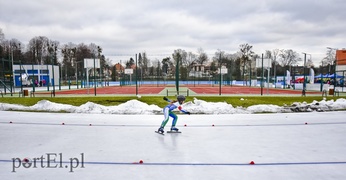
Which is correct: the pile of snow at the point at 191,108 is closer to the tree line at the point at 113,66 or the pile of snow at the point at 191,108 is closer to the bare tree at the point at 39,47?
the tree line at the point at 113,66

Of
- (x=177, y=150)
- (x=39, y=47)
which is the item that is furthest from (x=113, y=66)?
(x=177, y=150)

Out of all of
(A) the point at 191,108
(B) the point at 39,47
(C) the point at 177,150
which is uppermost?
(B) the point at 39,47

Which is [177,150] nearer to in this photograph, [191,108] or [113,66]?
[191,108]

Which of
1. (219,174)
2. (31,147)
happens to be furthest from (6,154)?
(219,174)

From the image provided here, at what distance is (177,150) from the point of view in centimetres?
497

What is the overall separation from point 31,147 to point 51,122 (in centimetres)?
325

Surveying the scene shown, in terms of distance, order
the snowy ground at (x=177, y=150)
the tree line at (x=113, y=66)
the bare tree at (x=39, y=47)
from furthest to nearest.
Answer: the bare tree at (x=39, y=47) → the tree line at (x=113, y=66) → the snowy ground at (x=177, y=150)

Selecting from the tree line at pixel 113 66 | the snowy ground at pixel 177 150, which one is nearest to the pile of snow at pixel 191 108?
the snowy ground at pixel 177 150

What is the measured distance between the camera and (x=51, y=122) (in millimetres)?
8203

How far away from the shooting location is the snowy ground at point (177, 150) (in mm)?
3756

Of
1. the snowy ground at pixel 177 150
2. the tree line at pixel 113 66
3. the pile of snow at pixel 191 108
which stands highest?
the tree line at pixel 113 66

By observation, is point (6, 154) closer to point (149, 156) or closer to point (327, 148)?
point (149, 156)

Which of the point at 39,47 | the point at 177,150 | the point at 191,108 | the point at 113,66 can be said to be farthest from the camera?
the point at 39,47

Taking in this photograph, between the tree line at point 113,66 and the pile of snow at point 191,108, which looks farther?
the tree line at point 113,66
